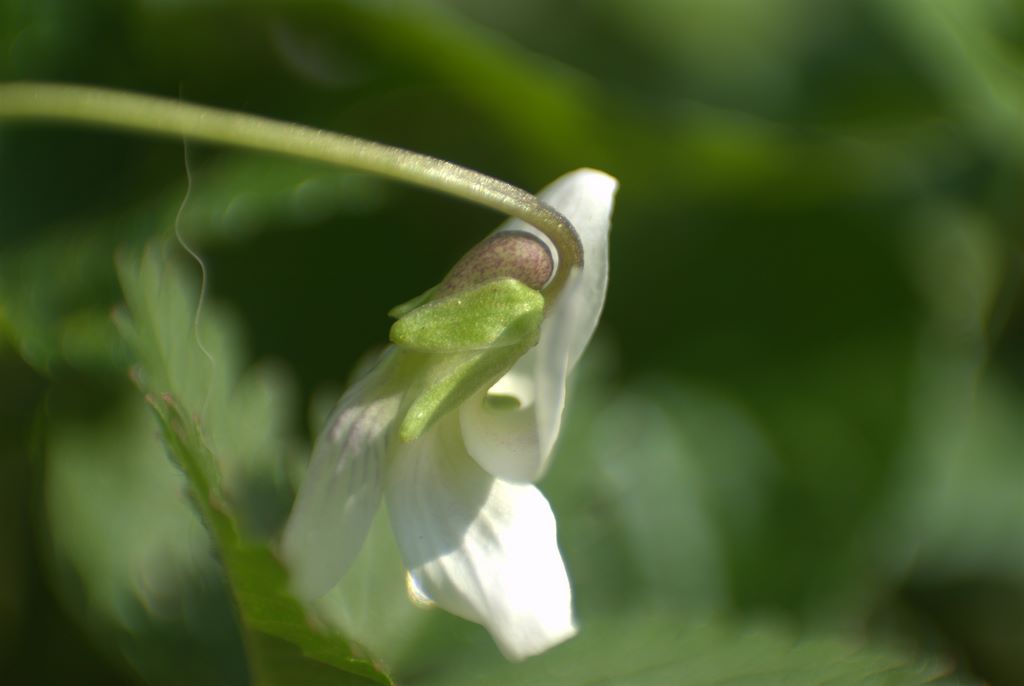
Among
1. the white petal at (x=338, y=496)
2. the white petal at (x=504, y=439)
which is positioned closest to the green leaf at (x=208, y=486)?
the white petal at (x=338, y=496)

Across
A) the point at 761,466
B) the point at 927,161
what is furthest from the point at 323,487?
the point at 927,161

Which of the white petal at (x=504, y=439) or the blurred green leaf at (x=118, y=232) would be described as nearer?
the white petal at (x=504, y=439)

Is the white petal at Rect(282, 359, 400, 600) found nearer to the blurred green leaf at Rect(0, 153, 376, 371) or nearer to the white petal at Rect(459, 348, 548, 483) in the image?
the white petal at Rect(459, 348, 548, 483)

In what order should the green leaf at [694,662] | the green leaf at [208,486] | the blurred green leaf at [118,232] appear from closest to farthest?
the green leaf at [208,486] → the green leaf at [694,662] → the blurred green leaf at [118,232]

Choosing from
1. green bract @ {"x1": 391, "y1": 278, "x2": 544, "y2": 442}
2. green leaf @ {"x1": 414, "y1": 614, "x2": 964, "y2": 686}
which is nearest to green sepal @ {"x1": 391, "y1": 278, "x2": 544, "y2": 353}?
green bract @ {"x1": 391, "y1": 278, "x2": 544, "y2": 442}

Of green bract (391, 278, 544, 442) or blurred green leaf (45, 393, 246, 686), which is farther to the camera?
blurred green leaf (45, 393, 246, 686)

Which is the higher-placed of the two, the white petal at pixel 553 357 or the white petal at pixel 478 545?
the white petal at pixel 553 357

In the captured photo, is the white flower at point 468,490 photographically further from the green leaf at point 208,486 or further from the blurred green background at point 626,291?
the blurred green background at point 626,291
